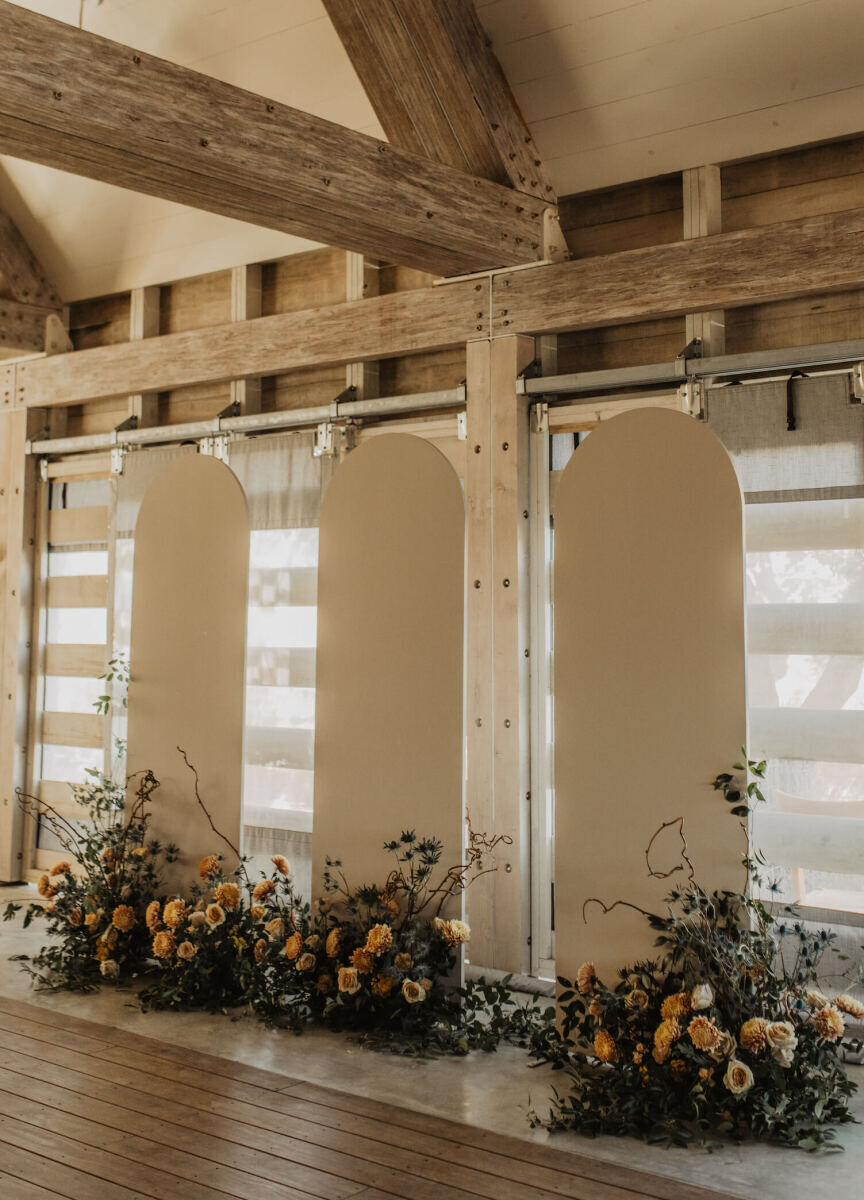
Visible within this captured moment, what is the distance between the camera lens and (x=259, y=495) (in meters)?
5.23

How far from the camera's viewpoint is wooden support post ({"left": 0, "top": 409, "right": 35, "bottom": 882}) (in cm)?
598

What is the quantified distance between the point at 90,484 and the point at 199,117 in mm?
2913

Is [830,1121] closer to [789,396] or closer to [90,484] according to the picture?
[789,396]

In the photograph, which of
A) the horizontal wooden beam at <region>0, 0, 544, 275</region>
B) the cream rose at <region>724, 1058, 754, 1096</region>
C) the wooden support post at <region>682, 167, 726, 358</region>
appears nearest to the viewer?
the cream rose at <region>724, 1058, 754, 1096</region>

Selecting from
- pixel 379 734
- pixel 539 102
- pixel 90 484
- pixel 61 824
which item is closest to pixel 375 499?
pixel 379 734

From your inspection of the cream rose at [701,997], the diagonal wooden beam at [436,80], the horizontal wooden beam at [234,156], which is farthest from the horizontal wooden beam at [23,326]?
the cream rose at [701,997]

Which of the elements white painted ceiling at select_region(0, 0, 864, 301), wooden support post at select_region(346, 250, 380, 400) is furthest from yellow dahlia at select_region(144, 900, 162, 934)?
white painted ceiling at select_region(0, 0, 864, 301)

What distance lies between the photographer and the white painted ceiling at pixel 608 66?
3801 millimetres

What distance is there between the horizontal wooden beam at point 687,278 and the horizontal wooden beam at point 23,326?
2746 millimetres

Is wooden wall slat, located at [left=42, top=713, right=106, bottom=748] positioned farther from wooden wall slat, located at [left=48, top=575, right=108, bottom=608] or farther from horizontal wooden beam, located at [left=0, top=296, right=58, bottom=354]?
horizontal wooden beam, located at [left=0, top=296, right=58, bottom=354]

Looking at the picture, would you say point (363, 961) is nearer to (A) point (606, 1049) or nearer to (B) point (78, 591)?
(A) point (606, 1049)

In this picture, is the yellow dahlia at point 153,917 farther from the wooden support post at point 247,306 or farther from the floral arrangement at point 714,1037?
the wooden support post at point 247,306

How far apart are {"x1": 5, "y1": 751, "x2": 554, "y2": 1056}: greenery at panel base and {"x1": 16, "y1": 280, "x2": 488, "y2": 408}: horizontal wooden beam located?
→ 194cm

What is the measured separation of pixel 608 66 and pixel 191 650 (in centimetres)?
258
